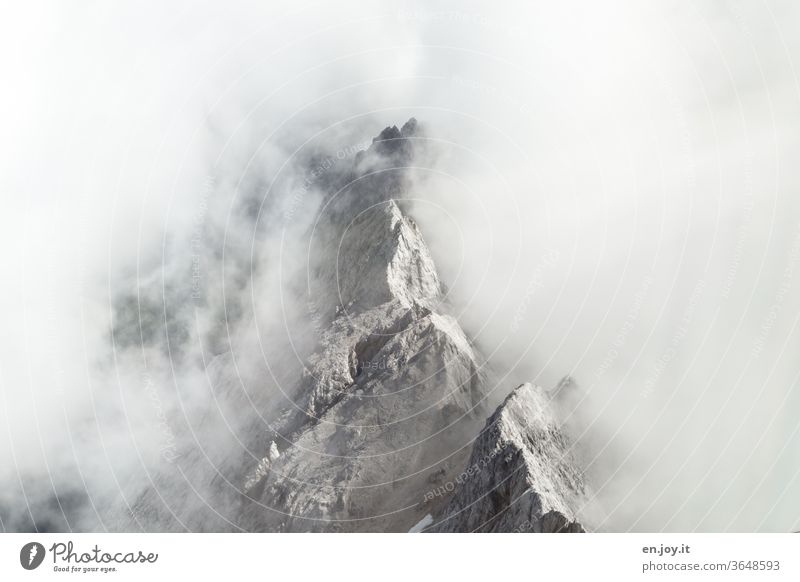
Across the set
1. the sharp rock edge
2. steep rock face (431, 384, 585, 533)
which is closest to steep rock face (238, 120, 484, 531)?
the sharp rock edge

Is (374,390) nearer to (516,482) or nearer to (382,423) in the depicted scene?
(382,423)

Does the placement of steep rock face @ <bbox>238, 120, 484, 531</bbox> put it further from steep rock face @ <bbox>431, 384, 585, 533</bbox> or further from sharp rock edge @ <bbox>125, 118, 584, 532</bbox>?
steep rock face @ <bbox>431, 384, 585, 533</bbox>

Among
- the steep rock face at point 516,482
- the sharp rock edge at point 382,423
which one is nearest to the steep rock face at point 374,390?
the sharp rock edge at point 382,423

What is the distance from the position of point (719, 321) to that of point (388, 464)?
75.2ft

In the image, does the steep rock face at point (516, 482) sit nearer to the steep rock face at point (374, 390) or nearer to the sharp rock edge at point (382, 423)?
the sharp rock edge at point (382, 423)

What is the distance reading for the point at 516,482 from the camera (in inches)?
1593

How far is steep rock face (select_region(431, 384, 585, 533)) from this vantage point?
38.5 metres

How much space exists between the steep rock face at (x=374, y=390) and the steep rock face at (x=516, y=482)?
5.73 m

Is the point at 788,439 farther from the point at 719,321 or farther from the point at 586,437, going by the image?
the point at 586,437

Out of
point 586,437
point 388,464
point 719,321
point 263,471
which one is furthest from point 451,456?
point 719,321

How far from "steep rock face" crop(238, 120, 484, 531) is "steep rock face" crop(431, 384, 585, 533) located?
5729 millimetres

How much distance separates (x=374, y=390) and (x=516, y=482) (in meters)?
17.2
